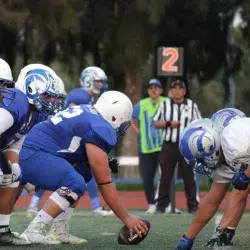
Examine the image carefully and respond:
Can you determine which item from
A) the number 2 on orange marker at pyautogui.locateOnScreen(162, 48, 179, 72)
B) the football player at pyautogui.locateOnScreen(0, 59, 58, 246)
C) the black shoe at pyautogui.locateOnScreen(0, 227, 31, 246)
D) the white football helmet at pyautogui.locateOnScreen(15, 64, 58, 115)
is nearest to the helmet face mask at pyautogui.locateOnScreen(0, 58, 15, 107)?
the football player at pyautogui.locateOnScreen(0, 59, 58, 246)

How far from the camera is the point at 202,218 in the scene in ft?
21.5

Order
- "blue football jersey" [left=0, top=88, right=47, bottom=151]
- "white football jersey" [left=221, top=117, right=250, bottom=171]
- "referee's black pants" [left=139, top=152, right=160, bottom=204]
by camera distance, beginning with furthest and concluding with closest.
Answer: "referee's black pants" [left=139, top=152, right=160, bottom=204] < "blue football jersey" [left=0, top=88, right=47, bottom=151] < "white football jersey" [left=221, top=117, right=250, bottom=171]

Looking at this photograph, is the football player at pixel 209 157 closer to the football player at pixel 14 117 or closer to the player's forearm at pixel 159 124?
the football player at pixel 14 117

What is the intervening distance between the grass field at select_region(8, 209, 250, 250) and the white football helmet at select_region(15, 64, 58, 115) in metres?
1.02

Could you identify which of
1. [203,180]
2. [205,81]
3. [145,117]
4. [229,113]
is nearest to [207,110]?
[205,81]

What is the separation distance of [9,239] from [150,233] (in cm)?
159

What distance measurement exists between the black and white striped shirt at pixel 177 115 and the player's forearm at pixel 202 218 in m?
4.69

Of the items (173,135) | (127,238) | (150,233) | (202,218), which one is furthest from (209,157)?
(173,135)

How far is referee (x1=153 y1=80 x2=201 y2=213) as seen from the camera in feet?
37.0

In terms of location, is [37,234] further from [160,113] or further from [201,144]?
[160,113]

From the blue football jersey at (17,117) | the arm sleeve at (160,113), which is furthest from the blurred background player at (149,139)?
the blue football jersey at (17,117)

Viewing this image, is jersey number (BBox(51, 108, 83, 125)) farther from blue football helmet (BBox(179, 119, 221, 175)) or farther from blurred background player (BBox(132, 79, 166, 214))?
blurred background player (BBox(132, 79, 166, 214))

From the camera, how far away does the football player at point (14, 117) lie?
6.56 metres

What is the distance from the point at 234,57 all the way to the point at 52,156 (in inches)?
472
